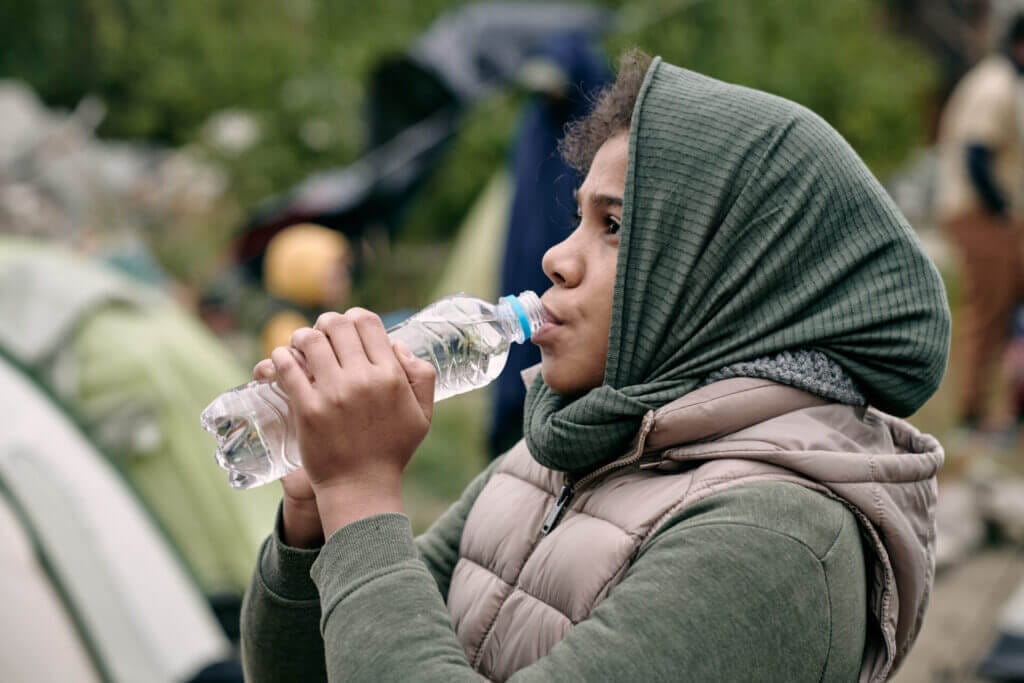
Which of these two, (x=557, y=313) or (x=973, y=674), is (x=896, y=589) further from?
(x=973, y=674)

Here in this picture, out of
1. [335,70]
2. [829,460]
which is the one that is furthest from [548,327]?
[335,70]

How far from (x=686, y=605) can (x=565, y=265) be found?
494 millimetres

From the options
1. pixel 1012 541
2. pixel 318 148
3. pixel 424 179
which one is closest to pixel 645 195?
pixel 1012 541

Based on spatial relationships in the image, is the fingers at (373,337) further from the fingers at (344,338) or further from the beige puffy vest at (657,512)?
the beige puffy vest at (657,512)

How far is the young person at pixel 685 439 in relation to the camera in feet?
3.96

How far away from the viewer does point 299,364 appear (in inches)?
52.0

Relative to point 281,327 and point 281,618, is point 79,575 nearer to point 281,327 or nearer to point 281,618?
point 281,618

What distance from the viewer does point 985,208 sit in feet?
23.3

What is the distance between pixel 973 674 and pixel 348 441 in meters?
3.55

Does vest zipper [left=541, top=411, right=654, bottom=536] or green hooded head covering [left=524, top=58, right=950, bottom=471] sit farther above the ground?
green hooded head covering [left=524, top=58, right=950, bottom=471]

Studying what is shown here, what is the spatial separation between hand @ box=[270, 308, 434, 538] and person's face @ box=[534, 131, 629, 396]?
8.6 inches

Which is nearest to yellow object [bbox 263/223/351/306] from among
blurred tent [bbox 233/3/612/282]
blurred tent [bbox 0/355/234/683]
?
blurred tent [bbox 233/3/612/282]

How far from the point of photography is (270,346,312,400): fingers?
4.24 ft

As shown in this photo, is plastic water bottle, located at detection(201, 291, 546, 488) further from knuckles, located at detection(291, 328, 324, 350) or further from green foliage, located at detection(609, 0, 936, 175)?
green foliage, located at detection(609, 0, 936, 175)
